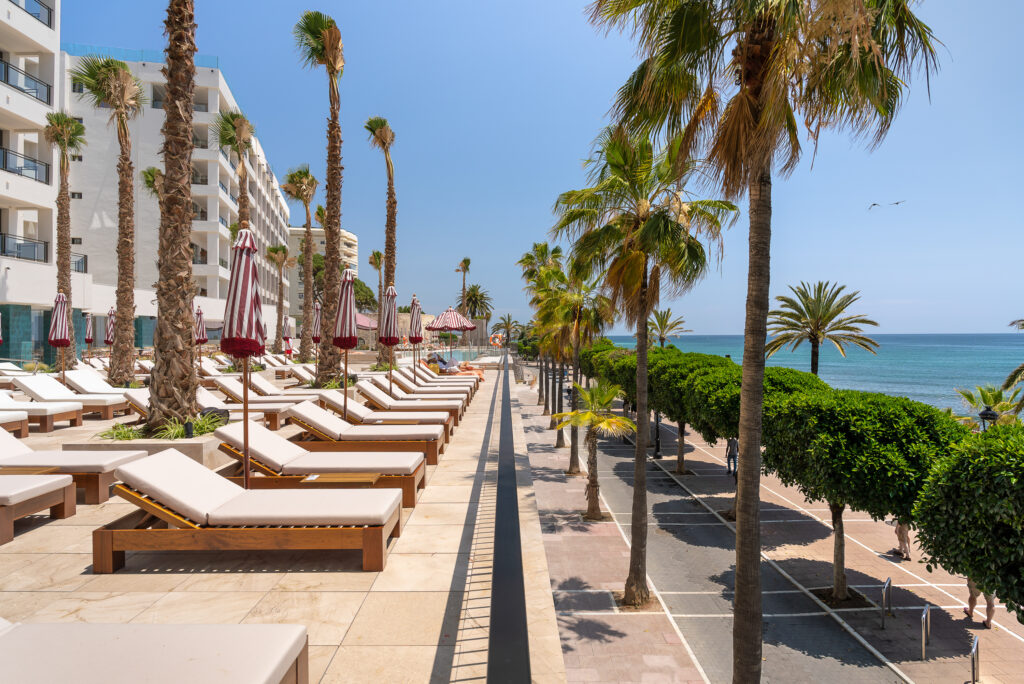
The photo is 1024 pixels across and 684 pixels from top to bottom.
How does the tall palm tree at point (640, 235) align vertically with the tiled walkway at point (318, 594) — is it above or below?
above

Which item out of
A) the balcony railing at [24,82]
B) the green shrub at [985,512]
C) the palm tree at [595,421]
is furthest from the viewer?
the balcony railing at [24,82]

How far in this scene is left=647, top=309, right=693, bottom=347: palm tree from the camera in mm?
46469

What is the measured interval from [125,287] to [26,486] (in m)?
13.2

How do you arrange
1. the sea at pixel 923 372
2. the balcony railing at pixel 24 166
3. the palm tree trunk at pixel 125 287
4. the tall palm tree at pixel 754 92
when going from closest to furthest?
the tall palm tree at pixel 754 92, the palm tree trunk at pixel 125 287, the balcony railing at pixel 24 166, the sea at pixel 923 372

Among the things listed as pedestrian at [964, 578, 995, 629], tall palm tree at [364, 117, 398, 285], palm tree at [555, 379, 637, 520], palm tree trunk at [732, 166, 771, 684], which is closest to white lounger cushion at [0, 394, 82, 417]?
palm tree at [555, 379, 637, 520]

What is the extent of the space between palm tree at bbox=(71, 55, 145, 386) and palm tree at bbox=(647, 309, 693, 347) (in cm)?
3593

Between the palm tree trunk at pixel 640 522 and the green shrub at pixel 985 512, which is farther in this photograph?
the palm tree trunk at pixel 640 522

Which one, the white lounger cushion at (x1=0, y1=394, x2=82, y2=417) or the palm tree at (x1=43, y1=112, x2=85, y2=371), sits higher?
the palm tree at (x1=43, y1=112, x2=85, y2=371)

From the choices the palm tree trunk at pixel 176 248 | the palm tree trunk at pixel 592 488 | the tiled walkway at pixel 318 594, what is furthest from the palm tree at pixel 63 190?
the palm tree trunk at pixel 592 488

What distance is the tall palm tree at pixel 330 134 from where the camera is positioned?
17531 millimetres

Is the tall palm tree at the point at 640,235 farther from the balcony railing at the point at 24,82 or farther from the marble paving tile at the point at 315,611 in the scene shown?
the balcony railing at the point at 24,82

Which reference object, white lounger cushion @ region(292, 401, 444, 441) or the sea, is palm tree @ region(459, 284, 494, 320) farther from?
white lounger cushion @ region(292, 401, 444, 441)

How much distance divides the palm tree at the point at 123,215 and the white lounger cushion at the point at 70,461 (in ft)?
37.3

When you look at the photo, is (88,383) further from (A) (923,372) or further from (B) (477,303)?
(A) (923,372)
